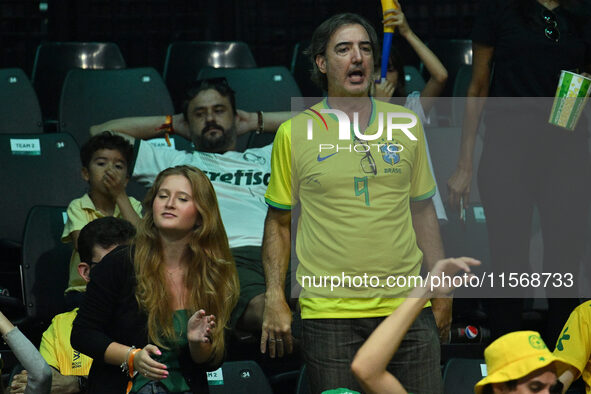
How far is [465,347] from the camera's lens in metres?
4.00

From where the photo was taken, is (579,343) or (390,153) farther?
(579,343)

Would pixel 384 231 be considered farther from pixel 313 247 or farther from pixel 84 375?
pixel 84 375

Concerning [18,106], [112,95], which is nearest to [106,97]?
[112,95]

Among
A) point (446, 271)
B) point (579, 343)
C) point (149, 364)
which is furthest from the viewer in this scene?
point (579, 343)

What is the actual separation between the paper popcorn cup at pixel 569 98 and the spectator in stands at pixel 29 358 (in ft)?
6.17

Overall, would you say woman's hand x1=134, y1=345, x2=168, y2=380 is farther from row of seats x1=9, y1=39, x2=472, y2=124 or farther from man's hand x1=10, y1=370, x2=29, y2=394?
row of seats x1=9, y1=39, x2=472, y2=124

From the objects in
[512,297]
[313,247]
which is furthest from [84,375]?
[512,297]

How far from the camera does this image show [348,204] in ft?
9.54

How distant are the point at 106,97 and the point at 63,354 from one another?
2.15 meters

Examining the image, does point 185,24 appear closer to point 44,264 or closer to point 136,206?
point 136,206

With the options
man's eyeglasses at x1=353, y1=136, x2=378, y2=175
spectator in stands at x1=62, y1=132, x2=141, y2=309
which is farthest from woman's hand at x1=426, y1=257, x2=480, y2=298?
spectator in stands at x1=62, y1=132, x2=141, y2=309

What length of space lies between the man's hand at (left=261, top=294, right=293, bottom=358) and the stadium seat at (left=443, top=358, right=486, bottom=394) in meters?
1.04

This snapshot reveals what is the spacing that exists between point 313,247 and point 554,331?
47.8 inches

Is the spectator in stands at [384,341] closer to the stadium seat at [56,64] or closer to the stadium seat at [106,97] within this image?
the stadium seat at [106,97]
